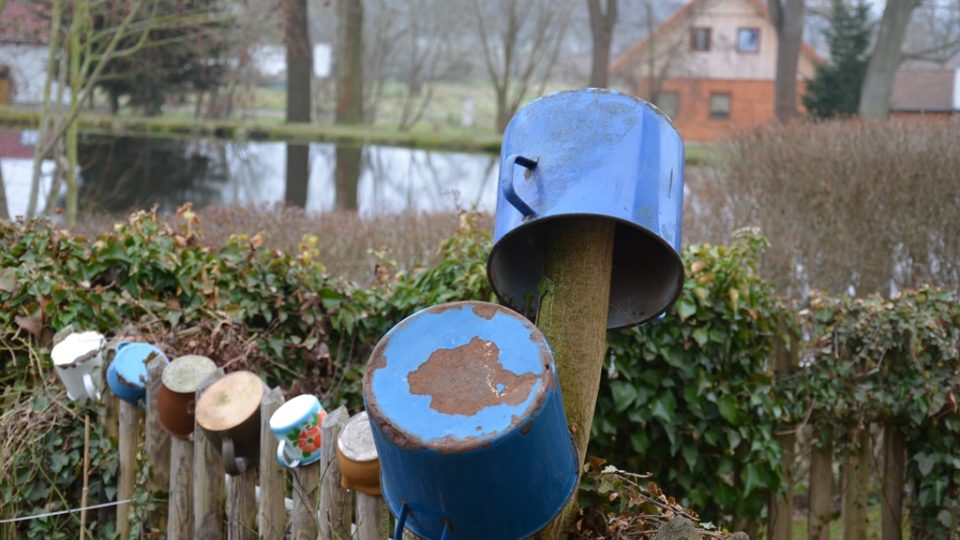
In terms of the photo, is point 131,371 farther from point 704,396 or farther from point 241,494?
point 704,396

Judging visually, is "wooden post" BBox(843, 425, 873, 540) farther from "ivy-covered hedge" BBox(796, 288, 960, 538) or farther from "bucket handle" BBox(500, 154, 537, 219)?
"bucket handle" BBox(500, 154, 537, 219)

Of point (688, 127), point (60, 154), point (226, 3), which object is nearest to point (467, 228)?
point (60, 154)

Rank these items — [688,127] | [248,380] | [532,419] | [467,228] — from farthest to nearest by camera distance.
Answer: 1. [688,127]
2. [467,228]
3. [248,380]
4. [532,419]

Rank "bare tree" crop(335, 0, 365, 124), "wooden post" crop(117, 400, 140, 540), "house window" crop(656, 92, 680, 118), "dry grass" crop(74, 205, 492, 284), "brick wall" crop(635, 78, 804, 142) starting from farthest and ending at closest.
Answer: "house window" crop(656, 92, 680, 118)
"brick wall" crop(635, 78, 804, 142)
"bare tree" crop(335, 0, 365, 124)
"dry grass" crop(74, 205, 492, 284)
"wooden post" crop(117, 400, 140, 540)

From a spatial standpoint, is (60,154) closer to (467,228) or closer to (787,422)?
(467,228)

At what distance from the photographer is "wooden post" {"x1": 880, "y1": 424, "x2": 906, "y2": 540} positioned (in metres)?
4.85

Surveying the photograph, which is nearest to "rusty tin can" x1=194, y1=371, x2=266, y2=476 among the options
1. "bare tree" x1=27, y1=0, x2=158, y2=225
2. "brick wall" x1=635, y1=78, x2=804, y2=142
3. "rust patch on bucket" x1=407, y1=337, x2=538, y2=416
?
"rust patch on bucket" x1=407, y1=337, x2=538, y2=416

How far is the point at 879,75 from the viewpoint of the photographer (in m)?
21.5

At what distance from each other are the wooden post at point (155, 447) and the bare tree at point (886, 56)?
20114mm

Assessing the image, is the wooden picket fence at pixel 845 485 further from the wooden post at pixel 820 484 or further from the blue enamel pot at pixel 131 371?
the blue enamel pot at pixel 131 371

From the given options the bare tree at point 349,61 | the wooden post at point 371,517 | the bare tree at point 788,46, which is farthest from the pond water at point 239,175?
the wooden post at point 371,517

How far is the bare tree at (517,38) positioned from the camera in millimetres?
33406

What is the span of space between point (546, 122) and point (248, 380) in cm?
123

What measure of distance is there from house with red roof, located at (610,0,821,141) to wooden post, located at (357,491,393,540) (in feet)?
117
